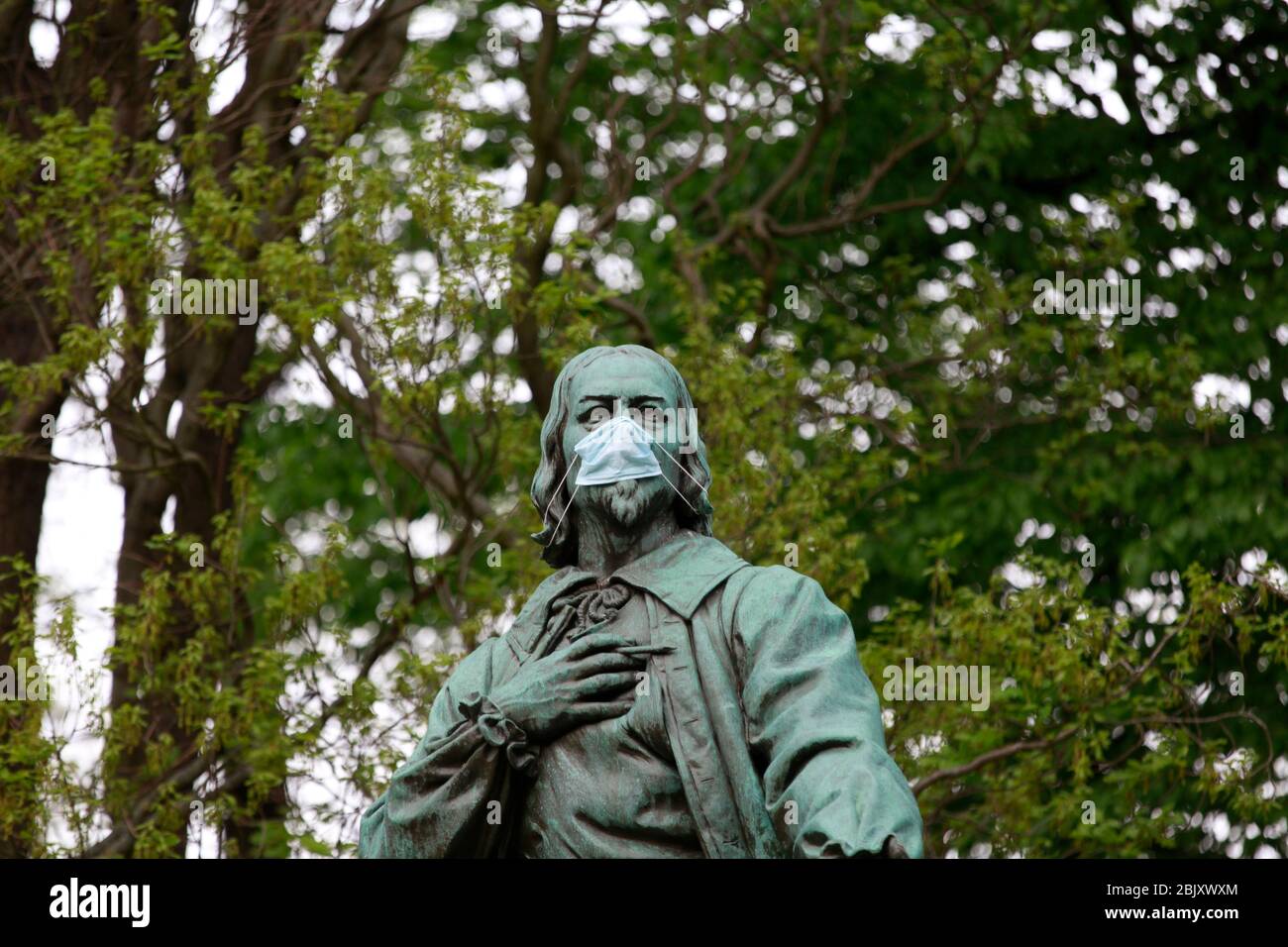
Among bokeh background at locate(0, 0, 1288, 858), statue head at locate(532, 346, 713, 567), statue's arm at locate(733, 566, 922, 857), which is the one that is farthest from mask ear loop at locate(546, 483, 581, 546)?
bokeh background at locate(0, 0, 1288, 858)

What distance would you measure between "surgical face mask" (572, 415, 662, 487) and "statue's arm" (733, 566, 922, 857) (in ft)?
1.44

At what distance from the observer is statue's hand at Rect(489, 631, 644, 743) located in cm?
707

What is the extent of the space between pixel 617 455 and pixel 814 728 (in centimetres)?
103

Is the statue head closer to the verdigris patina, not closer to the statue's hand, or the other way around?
the verdigris patina

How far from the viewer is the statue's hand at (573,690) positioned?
707 cm

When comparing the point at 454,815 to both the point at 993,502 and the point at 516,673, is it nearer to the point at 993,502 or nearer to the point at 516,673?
the point at 516,673

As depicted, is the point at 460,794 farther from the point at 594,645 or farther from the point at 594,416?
the point at 594,416

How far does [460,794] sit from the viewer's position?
705 centimetres

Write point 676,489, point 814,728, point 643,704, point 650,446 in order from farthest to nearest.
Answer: point 676,489 < point 650,446 < point 643,704 < point 814,728

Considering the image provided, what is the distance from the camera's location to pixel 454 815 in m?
7.03

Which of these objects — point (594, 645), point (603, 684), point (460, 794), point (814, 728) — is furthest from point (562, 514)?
point (814, 728)

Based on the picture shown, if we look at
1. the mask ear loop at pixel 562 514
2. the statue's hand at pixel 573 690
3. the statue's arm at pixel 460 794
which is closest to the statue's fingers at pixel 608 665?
the statue's hand at pixel 573 690

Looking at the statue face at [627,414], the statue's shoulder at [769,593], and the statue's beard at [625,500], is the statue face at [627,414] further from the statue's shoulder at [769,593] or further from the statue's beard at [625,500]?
the statue's shoulder at [769,593]

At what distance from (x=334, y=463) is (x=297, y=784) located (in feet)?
20.9
